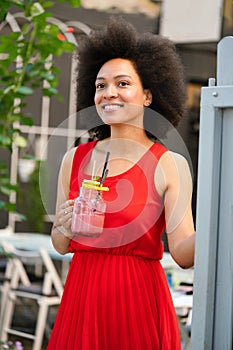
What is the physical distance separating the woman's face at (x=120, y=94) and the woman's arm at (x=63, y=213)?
0.26 m

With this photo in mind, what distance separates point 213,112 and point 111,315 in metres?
0.76

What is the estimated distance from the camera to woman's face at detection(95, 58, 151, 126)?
212cm

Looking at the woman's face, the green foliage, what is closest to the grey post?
the woman's face

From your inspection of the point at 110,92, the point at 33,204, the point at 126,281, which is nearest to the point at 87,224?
the point at 126,281

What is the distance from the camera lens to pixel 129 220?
210 cm

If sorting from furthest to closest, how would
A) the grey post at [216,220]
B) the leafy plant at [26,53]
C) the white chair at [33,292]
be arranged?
1. the white chair at [33,292]
2. the leafy plant at [26,53]
3. the grey post at [216,220]

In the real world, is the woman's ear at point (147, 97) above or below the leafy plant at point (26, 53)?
below

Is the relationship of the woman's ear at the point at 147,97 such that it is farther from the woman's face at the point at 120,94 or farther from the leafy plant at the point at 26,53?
the leafy plant at the point at 26,53

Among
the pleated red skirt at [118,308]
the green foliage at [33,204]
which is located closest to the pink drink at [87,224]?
the pleated red skirt at [118,308]

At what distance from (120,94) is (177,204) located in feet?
1.20

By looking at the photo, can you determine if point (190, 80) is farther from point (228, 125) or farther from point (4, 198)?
point (228, 125)

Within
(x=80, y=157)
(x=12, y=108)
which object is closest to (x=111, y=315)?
(x=80, y=157)

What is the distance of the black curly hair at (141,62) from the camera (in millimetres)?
2213

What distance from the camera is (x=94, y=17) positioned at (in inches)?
279
